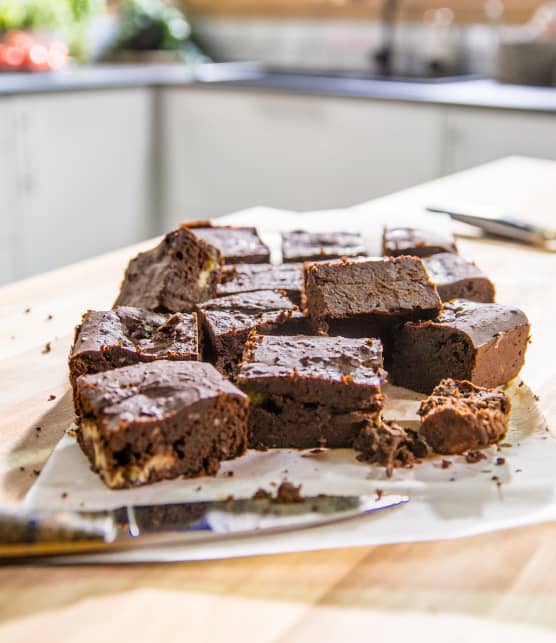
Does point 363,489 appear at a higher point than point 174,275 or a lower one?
lower

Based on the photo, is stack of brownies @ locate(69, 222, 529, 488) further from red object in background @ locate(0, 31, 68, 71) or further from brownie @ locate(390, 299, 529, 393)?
red object in background @ locate(0, 31, 68, 71)

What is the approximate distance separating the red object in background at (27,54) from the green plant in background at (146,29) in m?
1.01

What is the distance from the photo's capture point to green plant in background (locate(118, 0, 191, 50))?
5.64m

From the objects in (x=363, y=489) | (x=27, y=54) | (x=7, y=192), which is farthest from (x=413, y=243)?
(x=27, y=54)

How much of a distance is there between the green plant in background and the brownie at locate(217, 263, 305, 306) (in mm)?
4289

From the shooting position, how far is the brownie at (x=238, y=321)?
150cm

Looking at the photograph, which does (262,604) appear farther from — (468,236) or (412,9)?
(412,9)

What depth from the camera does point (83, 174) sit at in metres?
4.27

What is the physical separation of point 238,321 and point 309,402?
0.98 ft

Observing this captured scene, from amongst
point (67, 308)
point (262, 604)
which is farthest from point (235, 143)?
point (262, 604)

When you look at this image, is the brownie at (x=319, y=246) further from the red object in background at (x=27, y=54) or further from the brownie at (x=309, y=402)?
the red object in background at (x=27, y=54)

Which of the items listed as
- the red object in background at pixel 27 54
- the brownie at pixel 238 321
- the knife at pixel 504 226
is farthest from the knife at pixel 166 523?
the red object in background at pixel 27 54

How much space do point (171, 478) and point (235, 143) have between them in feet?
11.0

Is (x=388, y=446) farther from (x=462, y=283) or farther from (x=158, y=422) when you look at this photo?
(x=462, y=283)
